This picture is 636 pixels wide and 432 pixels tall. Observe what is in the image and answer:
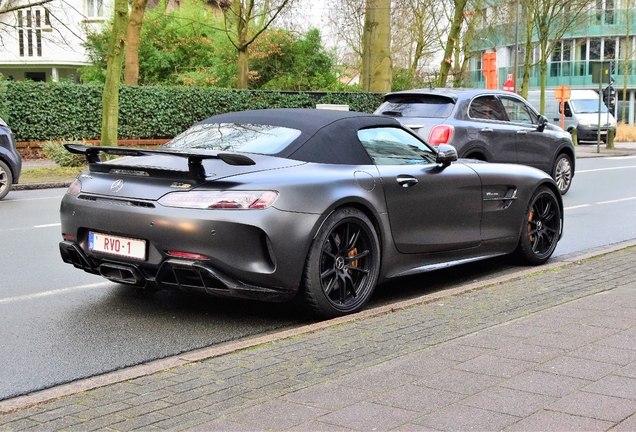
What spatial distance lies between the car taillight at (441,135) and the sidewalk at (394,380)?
6.78 meters

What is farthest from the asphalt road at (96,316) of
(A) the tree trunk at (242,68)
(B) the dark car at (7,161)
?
(A) the tree trunk at (242,68)

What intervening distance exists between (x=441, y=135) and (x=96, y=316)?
294 inches

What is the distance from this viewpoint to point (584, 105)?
41062mm

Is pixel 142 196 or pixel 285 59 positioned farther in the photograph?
pixel 285 59

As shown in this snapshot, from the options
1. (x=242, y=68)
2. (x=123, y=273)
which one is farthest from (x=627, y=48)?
(x=123, y=273)

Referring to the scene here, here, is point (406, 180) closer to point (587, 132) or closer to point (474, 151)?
point (474, 151)

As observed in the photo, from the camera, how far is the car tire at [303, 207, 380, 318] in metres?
5.71

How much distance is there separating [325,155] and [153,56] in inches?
1231

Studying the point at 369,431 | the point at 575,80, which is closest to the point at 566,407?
the point at 369,431

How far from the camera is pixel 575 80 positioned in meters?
64.0

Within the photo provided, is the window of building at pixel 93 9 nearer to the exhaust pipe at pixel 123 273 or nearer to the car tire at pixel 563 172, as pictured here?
the car tire at pixel 563 172

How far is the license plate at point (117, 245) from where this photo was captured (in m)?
5.64

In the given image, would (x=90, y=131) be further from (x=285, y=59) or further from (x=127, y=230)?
(x=127, y=230)

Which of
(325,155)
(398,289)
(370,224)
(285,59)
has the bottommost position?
(398,289)
